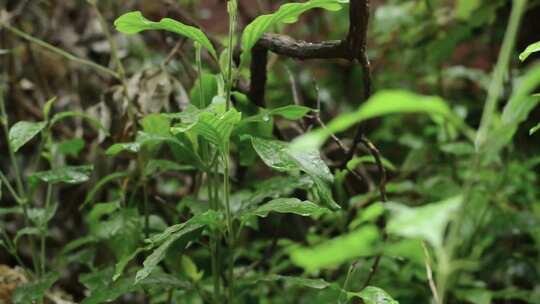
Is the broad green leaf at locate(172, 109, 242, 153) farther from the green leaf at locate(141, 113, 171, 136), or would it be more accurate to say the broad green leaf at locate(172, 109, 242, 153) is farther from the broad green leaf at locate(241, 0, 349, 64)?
the green leaf at locate(141, 113, 171, 136)

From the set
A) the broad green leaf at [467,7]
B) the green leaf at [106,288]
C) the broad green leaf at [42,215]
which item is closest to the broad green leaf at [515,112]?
the green leaf at [106,288]

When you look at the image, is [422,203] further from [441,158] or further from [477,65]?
[477,65]

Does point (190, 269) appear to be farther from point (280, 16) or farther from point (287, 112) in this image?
point (280, 16)

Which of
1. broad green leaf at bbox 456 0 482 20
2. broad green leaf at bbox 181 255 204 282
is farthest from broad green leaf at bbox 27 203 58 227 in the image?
broad green leaf at bbox 456 0 482 20

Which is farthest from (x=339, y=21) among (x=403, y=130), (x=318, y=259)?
(x=318, y=259)

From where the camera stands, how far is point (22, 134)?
0.83 metres

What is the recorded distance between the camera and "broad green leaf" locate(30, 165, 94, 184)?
878 millimetres

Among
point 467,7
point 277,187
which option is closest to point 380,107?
point 277,187

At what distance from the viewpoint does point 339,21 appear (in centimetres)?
195

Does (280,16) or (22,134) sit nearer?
(280,16)

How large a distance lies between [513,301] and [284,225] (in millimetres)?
568

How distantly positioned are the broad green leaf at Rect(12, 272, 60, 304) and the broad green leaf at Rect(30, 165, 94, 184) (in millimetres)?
138

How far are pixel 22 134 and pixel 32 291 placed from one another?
0.21m

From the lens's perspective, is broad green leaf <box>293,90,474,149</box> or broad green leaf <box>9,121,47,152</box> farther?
broad green leaf <box>9,121,47,152</box>
